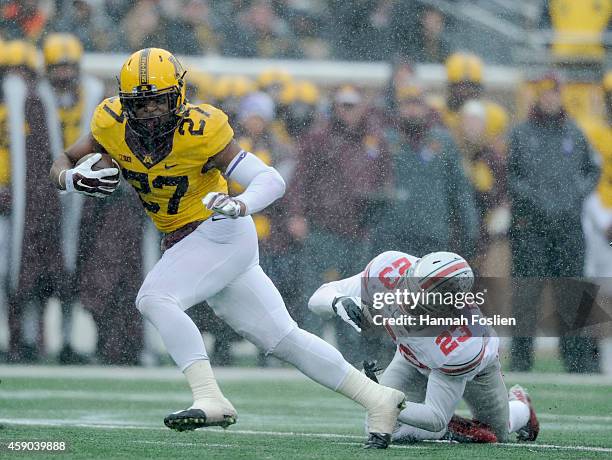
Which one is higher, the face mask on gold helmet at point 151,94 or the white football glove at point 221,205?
the face mask on gold helmet at point 151,94

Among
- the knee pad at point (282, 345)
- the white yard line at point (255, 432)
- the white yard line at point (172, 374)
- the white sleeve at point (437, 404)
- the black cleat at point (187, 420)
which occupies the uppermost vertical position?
the knee pad at point (282, 345)

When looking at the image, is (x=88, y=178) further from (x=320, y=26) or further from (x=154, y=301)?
(x=320, y=26)

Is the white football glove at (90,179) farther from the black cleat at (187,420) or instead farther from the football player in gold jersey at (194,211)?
the black cleat at (187,420)

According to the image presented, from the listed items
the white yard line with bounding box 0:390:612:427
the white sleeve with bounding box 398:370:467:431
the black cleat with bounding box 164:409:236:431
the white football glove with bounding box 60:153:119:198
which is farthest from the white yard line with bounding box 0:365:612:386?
the black cleat with bounding box 164:409:236:431

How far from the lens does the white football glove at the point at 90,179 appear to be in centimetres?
488

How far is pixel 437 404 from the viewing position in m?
5.21

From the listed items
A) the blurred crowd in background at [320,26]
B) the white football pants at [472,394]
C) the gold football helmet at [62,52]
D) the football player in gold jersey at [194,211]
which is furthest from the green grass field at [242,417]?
the blurred crowd in background at [320,26]

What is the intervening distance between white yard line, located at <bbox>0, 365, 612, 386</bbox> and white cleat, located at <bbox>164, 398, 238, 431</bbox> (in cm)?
293

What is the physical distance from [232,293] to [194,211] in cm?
33

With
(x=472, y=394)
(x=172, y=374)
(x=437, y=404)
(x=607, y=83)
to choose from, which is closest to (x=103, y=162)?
(x=437, y=404)

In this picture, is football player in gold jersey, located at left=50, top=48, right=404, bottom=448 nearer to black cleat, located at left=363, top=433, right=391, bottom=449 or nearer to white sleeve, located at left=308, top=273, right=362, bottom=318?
black cleat, located at left=363, top=433, right=391, bottom=449

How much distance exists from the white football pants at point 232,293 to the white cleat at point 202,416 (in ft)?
0.70

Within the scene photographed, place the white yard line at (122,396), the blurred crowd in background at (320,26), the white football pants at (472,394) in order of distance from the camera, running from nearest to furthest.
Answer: the white football pants at (472,394)
the white yard line at (122,396)
the blurred crowd in background at (320,26)

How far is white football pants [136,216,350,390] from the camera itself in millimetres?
4902
